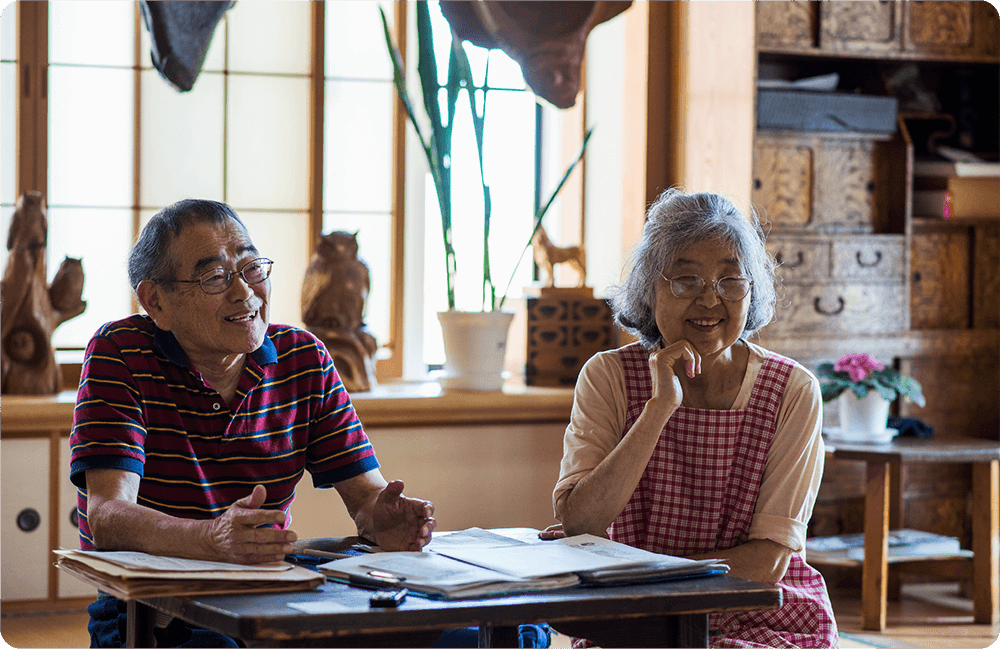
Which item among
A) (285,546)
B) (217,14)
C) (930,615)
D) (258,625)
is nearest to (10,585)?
(217,14)

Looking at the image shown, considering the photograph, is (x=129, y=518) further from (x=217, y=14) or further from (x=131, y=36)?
(x=131, y=36)

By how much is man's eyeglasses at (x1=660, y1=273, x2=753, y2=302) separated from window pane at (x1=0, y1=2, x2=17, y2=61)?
103 inches

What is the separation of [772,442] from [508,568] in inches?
A: 27.4

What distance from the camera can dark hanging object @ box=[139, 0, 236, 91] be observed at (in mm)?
3008

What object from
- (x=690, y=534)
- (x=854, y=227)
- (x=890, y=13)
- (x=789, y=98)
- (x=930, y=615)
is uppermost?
(x=890, y=13)

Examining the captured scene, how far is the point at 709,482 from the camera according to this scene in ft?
6.43

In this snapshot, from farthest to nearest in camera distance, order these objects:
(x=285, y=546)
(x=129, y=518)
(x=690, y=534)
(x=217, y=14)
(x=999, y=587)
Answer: (x=999, y=587), (x=217, y=14), (x=690, y=534), (x=129, y=518), (x=285, y=546)

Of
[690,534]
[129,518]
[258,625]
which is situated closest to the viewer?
A: [258,625]

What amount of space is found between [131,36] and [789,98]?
7.28 feet

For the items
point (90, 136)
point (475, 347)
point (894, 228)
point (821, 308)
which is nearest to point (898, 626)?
point (821, 308)

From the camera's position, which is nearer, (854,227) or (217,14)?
(217,14)

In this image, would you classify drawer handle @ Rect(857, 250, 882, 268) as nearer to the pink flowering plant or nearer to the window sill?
the pink flowering plant

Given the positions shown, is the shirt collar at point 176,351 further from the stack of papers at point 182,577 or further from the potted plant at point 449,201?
the potted plant at point 449,201

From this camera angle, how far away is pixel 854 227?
160 inches
